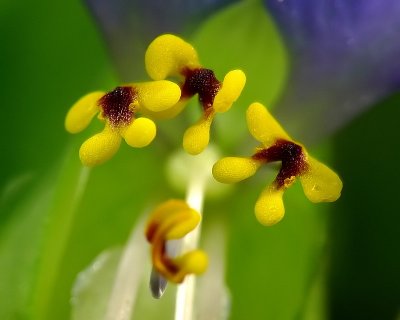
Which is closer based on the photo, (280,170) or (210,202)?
(280,170)

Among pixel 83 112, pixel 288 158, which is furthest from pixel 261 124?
pixel 83 112

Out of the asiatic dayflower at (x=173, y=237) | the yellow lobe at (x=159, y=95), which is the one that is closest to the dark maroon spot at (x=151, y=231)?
the asiatic dayflower at (x=173, y=237)

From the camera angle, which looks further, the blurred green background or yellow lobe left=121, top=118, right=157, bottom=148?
the blurred green background

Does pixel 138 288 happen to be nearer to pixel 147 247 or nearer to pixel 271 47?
pixel 147 247

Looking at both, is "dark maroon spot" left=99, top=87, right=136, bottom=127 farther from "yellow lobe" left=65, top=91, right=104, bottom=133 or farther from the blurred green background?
the blurred green background

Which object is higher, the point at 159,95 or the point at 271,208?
the point at 159,95

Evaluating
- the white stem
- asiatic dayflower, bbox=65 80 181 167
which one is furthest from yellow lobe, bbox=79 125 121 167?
the white stem

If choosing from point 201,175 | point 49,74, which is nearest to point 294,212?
point 201,175

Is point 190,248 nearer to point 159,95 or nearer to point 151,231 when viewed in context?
point 151,231
